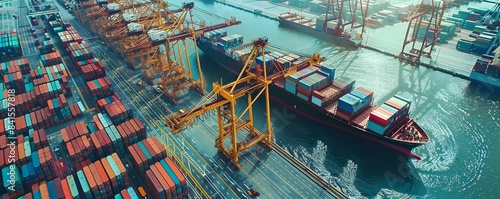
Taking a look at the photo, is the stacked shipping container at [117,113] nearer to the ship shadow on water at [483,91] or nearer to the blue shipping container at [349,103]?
the blue shipping container at [349,103]

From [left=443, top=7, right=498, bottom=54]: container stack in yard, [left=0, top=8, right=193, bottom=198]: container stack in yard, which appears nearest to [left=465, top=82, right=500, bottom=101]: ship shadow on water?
[left=443, top=7, right=498, bottom=54]: container stack in yard

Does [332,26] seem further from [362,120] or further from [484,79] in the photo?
[362,120]

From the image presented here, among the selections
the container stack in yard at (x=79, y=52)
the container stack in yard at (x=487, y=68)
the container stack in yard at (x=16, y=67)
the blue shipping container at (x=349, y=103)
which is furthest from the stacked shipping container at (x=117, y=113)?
the container stack in yard at (x=487, y=68)

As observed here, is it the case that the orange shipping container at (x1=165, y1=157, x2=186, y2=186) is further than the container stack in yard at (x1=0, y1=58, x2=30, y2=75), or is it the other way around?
the container stack in yard at (x1=0, y1=58, x2=30, y2=75)

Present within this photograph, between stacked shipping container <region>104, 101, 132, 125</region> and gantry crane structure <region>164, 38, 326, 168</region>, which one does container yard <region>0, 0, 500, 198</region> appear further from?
gantry crane structure <region>164, 38, 326, 168</region>

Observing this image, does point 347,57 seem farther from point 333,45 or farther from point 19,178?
point 19,178

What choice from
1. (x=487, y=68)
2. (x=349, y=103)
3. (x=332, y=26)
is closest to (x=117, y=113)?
(x=349, y=103)

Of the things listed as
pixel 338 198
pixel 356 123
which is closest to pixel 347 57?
pixel 356 123
